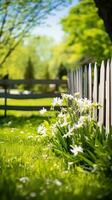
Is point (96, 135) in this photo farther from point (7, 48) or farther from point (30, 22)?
point (7, 48)

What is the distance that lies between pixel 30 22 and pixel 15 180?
22.1m

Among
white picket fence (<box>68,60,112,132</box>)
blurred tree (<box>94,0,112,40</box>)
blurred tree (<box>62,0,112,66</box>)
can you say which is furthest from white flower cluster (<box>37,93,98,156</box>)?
blurred tree (<box>62,0,112,66</box>)

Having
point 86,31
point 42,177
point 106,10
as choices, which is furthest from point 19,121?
point 86,31

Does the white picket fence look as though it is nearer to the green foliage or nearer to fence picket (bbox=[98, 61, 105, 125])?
fence picket (bbox=[98, 61, 105, 125])

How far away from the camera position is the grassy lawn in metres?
4.63

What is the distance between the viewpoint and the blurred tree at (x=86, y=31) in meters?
38.9

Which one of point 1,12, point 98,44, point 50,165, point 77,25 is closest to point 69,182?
point 50,165

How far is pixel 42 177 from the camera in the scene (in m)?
5.68

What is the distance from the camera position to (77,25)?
42.5m

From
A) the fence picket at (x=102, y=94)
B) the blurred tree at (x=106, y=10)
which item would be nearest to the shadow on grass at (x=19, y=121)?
the fence picket at (x=102, y=94)

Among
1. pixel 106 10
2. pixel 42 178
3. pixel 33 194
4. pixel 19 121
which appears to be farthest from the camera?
pixel 19 121

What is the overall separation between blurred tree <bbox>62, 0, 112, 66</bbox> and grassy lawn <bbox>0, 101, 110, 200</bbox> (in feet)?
97.5

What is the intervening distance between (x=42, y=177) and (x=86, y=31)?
35.0m

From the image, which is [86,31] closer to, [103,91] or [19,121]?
[19,121]
